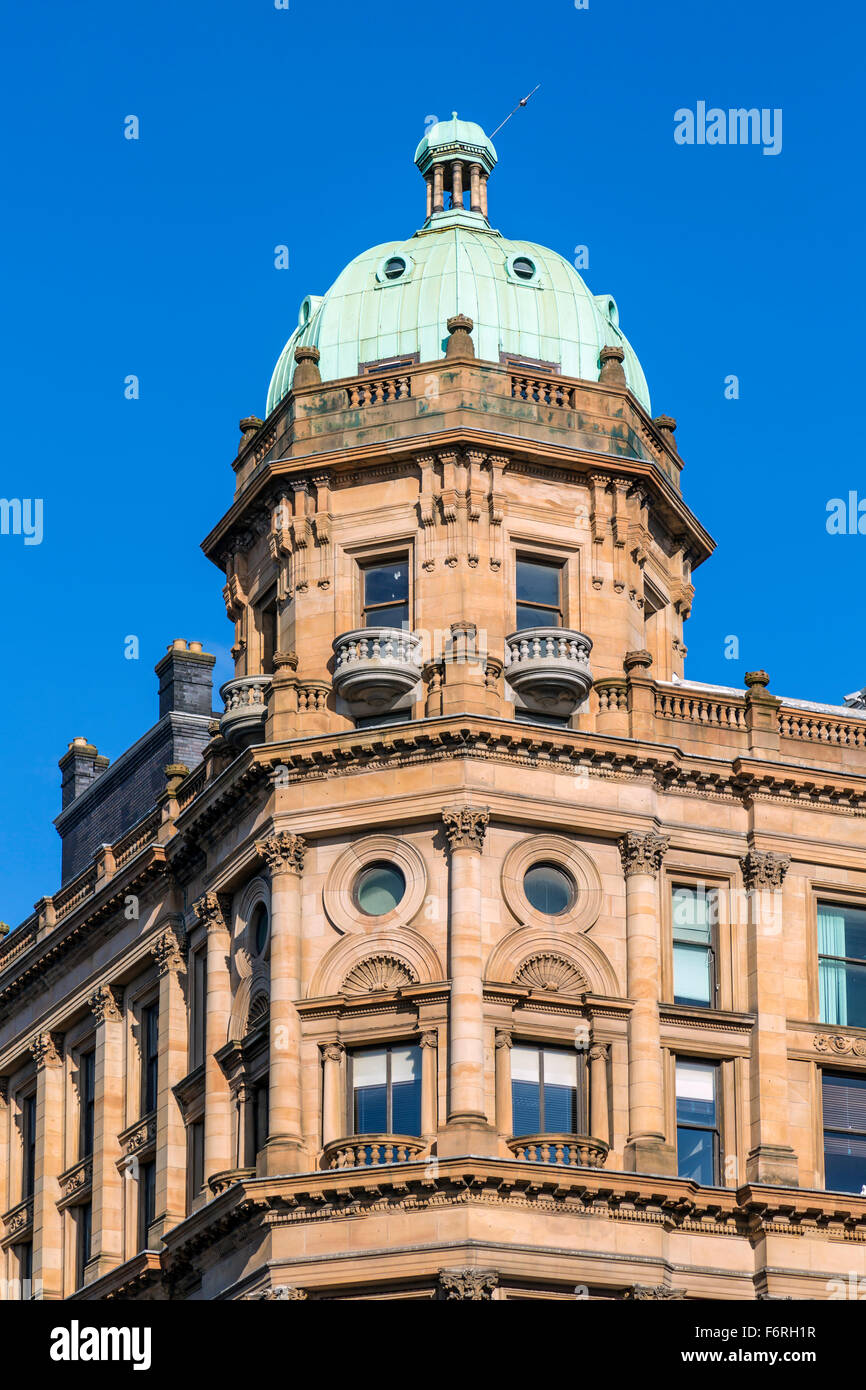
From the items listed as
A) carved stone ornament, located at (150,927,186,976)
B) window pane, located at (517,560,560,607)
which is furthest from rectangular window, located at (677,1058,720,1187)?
carved stone ornament, located at (150,927,186,976)

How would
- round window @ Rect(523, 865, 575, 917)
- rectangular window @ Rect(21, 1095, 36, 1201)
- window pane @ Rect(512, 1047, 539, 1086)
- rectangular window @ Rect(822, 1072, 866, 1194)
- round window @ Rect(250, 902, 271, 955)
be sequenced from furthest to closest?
rectangular window @ Rect(21, 1095, 36, 1201) → round window @ Rect(250, 902, 271, 955) → rectangular window @ Rect(822, 1072, 866, 1194) → round window @ Rect(523, 865, 575, 917) → window pane @ Rect(512, 1047, 539, 1086)

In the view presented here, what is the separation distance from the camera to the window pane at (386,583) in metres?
60.0

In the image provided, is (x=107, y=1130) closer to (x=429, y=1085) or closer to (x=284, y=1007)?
Result: (x=284, y=1007)

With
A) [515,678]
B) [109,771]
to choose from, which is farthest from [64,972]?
[515,678]

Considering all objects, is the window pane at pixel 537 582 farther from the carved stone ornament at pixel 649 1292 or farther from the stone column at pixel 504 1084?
the carved stone ornament at pixel 649 1292

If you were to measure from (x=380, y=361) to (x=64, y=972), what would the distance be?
17201 mm

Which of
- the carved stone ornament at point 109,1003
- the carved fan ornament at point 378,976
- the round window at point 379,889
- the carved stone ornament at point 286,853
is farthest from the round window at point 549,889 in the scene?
the carved stone ornament at point 109,1003

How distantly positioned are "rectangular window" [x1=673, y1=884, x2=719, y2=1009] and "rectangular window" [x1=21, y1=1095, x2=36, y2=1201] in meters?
19.1

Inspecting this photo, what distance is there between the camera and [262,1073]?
5734cm

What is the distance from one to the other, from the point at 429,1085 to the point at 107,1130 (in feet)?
42.5

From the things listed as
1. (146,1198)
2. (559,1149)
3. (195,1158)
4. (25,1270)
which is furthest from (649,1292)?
(25,1270)

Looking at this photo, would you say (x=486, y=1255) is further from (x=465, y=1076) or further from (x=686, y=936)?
(x=686, y=936)

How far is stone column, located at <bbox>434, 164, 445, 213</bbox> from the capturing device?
219 feet

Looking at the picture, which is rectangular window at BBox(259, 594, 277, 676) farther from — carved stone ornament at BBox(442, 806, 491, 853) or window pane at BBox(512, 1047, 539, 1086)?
window pane at BBox(512, 1047, 539, 1086)
